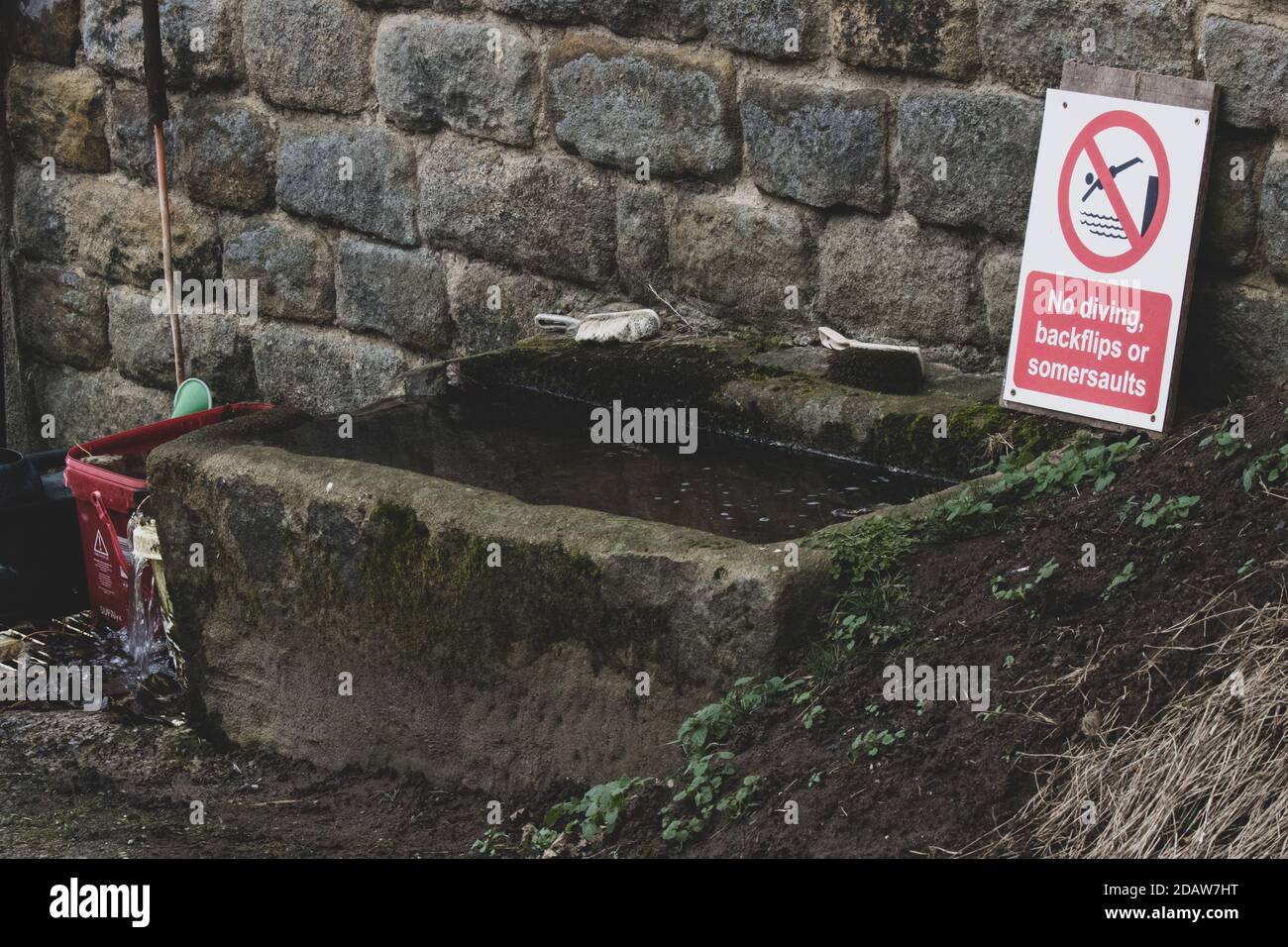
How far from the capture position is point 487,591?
334 centimetres

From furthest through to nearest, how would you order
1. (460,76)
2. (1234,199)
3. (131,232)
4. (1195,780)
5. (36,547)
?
(131,232) < (36,547) < (460,76) < (1234,199) < (1195,780)

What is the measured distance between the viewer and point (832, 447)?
146 inches

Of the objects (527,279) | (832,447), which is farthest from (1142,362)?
(527,279)

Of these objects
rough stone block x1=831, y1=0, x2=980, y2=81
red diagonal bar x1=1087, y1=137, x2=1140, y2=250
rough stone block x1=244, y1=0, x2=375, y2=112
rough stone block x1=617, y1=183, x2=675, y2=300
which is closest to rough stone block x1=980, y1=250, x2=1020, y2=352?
red diagonal bar x1=1087, y1=137, x2=1140, y2=250

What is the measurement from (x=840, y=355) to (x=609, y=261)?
2.63 feet

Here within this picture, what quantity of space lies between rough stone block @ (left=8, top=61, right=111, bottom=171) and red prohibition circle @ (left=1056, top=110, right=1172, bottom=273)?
Answer: 3277mm

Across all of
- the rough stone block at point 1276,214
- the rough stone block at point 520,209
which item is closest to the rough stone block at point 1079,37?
the rough stone block at point 1276,214

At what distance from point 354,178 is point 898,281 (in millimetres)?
1709

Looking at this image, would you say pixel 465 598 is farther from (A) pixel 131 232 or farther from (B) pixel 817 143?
(A) pixel 131 232

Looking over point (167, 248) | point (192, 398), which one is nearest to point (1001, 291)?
point (192, 398)

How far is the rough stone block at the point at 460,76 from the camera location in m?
4.37

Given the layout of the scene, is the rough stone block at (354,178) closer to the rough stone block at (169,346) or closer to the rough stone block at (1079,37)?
the rough stone block at (169,346)

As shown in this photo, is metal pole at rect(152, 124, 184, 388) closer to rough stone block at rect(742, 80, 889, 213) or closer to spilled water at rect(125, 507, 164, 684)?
spilled water at rect(125, 507, 164, 684)

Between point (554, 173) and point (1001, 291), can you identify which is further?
point (554, 173)
